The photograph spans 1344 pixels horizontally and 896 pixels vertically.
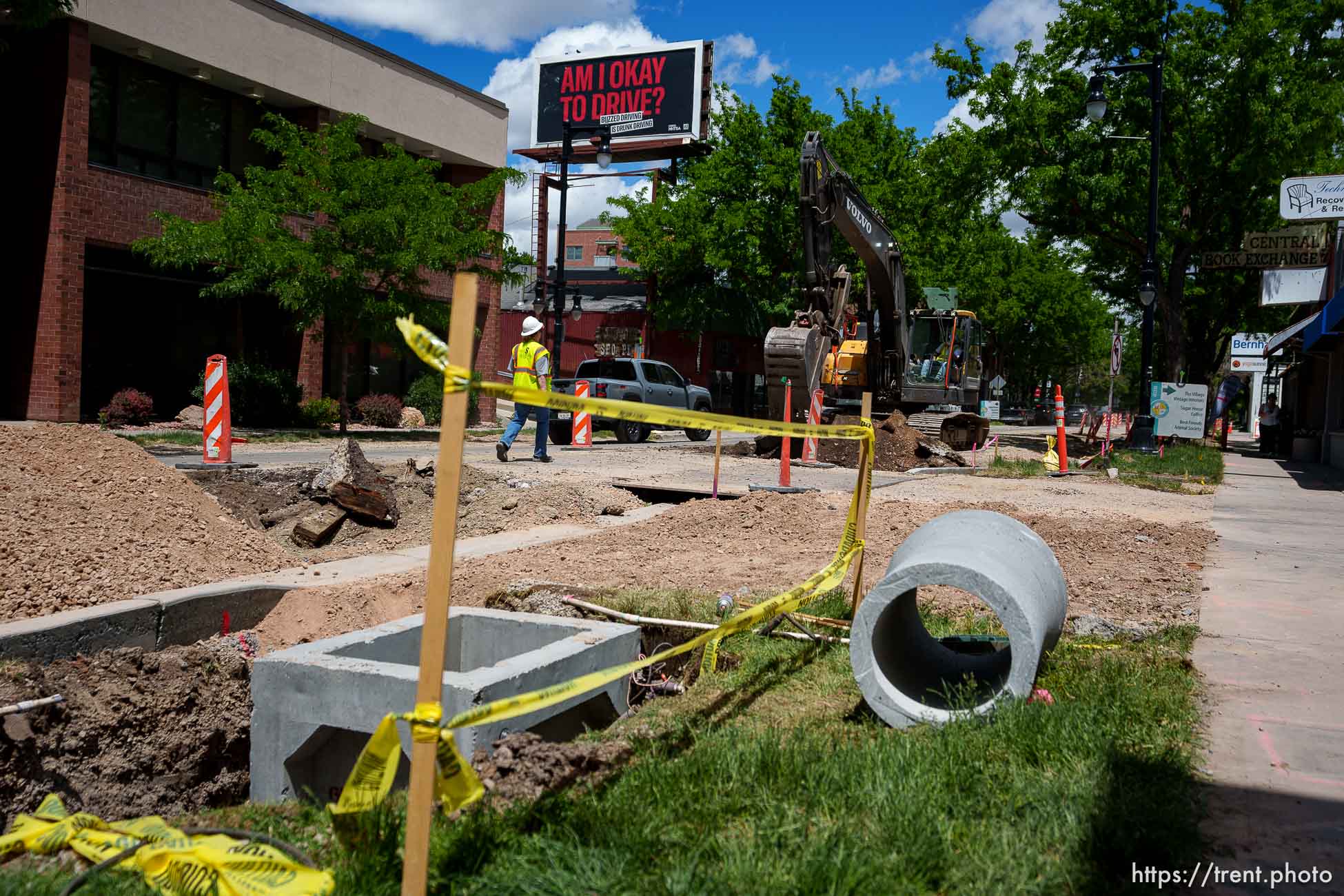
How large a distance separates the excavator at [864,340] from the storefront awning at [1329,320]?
683 cm

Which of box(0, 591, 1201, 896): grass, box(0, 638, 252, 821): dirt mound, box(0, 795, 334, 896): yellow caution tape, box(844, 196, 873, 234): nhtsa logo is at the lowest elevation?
box(0, 638, 252, 821): dirt mound

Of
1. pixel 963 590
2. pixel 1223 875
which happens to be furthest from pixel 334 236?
pixel 1223 875

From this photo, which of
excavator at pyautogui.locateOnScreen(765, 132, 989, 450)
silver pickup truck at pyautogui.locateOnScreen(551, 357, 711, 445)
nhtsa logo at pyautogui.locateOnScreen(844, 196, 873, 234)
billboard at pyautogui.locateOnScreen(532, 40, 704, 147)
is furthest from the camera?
billboard at pyautogui.locateOnScreen(532, 40, 704, 147)

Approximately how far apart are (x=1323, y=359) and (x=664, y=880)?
108ft

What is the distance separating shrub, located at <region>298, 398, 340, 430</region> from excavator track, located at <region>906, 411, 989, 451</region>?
13384 millimetres

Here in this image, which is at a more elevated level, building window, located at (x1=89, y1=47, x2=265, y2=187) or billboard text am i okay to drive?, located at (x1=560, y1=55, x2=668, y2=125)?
billboard text am i okay to drive?, located at (x1=560, y1=55, x2=668, y2=125)

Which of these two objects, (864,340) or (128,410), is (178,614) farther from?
(864,340)

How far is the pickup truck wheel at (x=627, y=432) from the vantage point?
81.0ft

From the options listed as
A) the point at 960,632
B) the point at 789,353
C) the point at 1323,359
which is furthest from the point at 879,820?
the point at 1323,359

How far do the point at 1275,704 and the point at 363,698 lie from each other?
12.5 feet

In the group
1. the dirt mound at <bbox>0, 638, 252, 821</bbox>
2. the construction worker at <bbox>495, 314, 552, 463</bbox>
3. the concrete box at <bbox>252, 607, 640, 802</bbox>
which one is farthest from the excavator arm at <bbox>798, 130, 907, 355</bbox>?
the dirt mound at <bbox>0, 638, 252, 821</bbox>

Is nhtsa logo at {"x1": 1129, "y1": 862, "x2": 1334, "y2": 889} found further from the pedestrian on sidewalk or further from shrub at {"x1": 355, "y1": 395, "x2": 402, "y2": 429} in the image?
the pedestrian on sidewalk

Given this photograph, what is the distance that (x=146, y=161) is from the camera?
72.9 feet

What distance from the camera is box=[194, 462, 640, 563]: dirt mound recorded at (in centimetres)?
930
